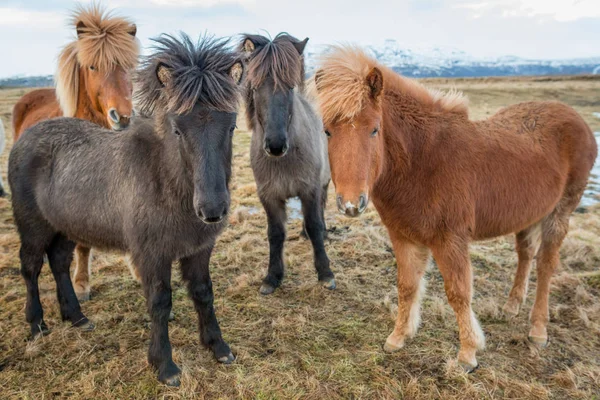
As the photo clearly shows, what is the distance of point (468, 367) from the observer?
3172mm

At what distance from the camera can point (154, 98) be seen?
2752 millimetres

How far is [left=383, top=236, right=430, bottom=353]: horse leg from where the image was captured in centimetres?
347

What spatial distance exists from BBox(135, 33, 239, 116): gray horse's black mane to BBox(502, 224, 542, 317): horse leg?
331cm

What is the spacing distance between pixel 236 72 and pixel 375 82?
0.96 meters

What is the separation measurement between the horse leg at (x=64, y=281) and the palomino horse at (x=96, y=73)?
581mm

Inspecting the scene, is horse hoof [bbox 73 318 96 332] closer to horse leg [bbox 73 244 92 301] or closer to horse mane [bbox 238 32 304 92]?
horse leg [bbox 73 244 92 301]

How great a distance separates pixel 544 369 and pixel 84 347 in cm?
391

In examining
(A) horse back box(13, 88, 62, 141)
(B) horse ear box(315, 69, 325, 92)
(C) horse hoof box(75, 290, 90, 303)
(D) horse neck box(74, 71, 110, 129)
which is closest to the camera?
(B) horse ear box(315, 69, 325, 92)

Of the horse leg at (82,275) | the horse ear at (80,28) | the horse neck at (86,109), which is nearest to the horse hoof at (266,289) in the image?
the horse leg at (82,275)

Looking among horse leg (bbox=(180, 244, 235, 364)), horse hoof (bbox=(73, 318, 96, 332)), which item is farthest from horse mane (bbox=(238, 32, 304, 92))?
horse hoof (bbox=(73, 318, 96, 332))

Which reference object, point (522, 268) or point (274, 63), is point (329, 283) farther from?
point (274, 63)

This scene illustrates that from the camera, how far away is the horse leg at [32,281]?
3.70 meters

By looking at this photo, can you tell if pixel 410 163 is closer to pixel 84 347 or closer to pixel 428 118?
pixel 428 118

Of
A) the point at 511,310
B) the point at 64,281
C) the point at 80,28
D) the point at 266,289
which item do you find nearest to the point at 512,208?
the point at 511,310
